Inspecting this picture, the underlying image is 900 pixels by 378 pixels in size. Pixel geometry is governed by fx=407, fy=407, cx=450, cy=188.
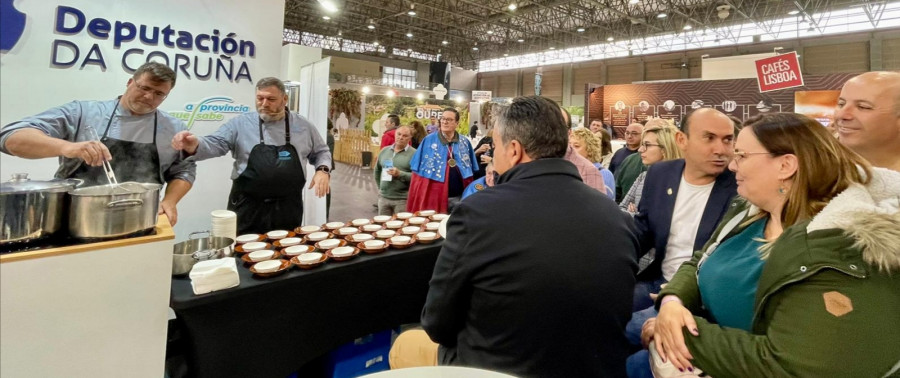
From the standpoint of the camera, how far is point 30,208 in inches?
38.5

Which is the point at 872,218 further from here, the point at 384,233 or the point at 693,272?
the point at 384,233

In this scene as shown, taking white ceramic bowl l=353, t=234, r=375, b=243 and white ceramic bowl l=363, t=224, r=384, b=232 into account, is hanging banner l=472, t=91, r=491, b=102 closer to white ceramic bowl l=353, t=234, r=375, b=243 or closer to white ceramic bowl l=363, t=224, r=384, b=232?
white ceramic bowl l=363, t=224, r=384, b=232

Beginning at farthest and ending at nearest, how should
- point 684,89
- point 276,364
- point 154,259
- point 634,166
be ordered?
point 684,89, point 634,166, point 276,364, point 154,259

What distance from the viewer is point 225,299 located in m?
1.41

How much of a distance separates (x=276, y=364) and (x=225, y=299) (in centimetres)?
36

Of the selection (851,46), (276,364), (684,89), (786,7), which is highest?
(786,7)

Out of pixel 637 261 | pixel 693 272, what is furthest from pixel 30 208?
pixel 693 272

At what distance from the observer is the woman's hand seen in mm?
1103

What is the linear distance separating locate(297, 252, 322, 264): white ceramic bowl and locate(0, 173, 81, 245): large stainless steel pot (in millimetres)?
779

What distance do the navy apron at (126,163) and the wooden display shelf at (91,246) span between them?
224 mm

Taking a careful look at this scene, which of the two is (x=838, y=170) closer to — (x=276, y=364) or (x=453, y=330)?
(x=453, y=330)

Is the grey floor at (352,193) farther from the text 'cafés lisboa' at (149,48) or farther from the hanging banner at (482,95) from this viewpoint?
the hanging banner at (482,95)

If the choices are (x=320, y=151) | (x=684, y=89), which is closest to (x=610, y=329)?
(x=320, y=151)

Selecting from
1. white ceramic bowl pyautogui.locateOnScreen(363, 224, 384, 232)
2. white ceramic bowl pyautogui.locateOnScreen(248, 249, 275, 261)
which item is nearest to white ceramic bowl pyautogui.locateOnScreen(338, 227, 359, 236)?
white ceramic bowl pyautogui.locateOnScreen(363, 224, 384, 232)
